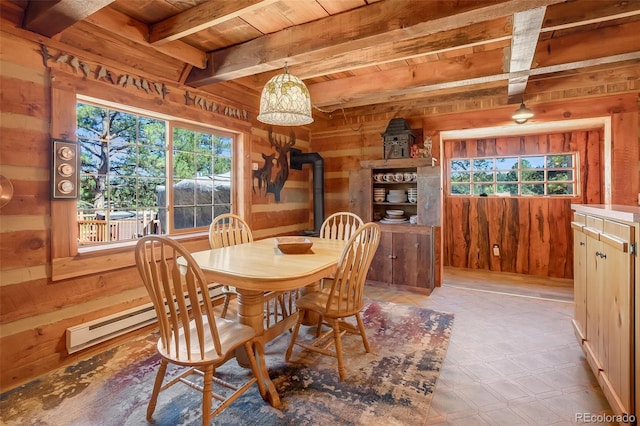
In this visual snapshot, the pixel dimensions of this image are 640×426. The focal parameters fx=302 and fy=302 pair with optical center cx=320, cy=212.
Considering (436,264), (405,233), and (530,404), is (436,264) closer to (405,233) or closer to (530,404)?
(405,233)

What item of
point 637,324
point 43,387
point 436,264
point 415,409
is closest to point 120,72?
point 43,387

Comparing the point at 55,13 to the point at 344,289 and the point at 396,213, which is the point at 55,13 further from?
the point at 396,213

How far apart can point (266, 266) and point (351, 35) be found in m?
1.73

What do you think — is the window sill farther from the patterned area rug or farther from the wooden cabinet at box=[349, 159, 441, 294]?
the wooden cabinet at box=[349, 159, 441, 294]

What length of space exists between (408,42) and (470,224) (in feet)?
11.1

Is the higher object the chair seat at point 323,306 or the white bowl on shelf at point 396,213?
the white bowl on shelf at point 396,213

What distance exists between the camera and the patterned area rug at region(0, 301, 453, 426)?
1618mm

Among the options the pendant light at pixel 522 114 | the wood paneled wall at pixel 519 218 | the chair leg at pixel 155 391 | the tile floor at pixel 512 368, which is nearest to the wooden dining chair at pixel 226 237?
the chair leg at pixel 155 391

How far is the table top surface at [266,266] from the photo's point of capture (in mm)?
1602

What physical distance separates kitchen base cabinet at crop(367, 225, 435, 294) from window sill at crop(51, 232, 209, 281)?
2848 millimetres

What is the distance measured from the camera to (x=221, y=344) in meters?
1.54

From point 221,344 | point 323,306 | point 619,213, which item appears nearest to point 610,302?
point 619,213

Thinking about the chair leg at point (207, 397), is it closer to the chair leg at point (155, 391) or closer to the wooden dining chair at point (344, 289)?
the chair leg at point (155, 391)

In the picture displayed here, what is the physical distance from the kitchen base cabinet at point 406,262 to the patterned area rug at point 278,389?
1.35 metres
